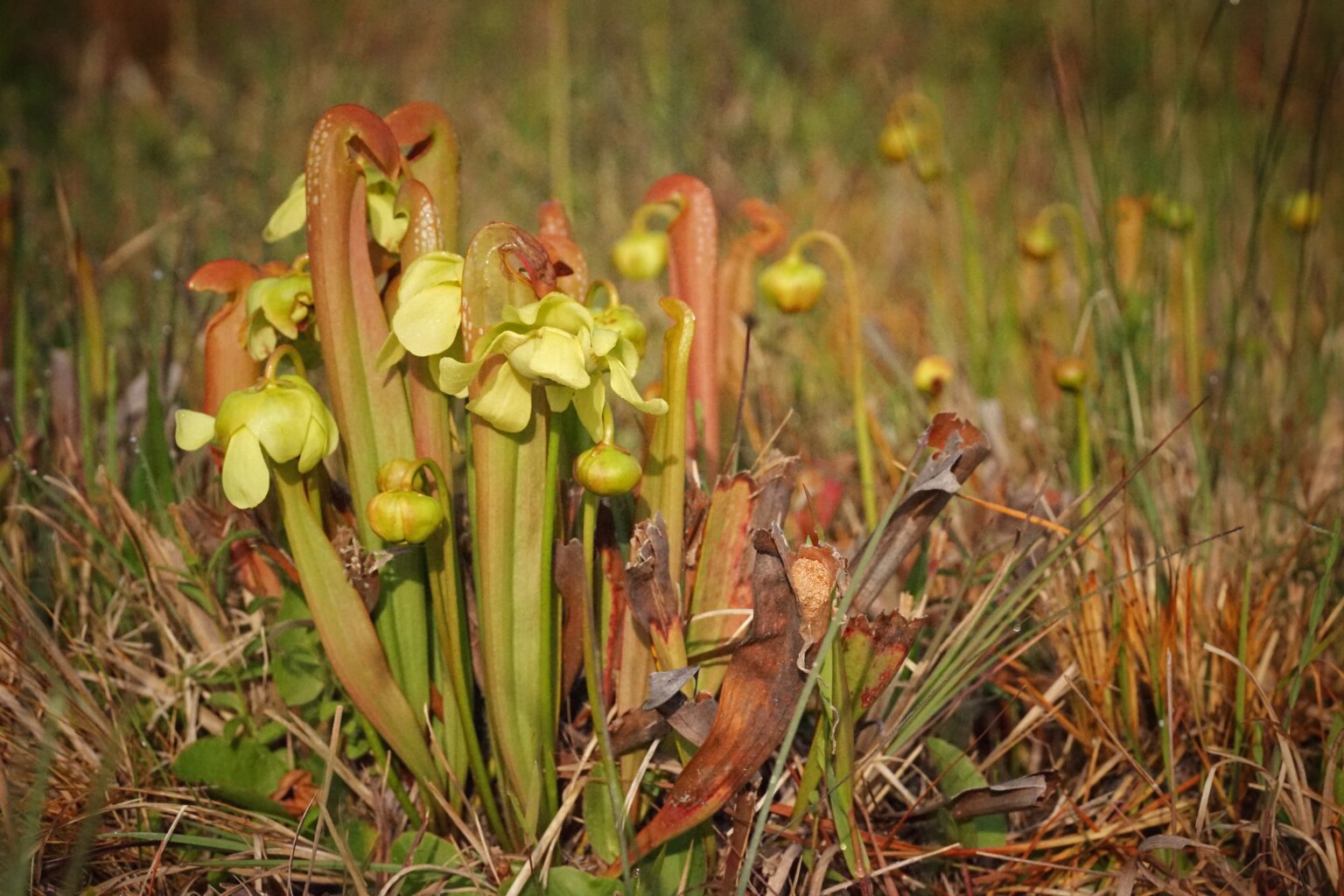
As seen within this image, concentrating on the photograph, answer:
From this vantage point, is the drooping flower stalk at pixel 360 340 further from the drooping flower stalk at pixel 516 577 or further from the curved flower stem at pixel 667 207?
the curved flower stem at pixel 667 207

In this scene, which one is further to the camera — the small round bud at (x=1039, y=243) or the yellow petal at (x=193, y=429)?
the small round bud at (x=1039, y=243)

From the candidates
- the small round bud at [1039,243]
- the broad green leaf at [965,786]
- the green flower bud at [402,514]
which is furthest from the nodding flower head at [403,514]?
the small round bud at [1039,243]

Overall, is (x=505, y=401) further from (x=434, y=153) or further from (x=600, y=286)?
(x=434, y=153)

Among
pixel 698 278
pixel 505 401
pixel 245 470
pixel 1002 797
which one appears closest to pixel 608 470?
pixel 505 401

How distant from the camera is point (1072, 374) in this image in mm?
1507

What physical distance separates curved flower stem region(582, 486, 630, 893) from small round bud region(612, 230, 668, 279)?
1.91 feet

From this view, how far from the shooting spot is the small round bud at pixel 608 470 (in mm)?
899

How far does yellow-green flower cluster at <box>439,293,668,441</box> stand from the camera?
85 centimetres

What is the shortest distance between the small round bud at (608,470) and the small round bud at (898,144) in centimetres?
142

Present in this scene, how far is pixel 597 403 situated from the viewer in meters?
0.92

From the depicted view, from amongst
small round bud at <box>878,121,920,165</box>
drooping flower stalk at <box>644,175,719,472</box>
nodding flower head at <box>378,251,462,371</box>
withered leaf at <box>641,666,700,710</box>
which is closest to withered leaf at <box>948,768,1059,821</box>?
withered leaf at <box>641,666,700,710</box>

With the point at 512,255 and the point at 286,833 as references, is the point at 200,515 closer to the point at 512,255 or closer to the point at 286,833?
the point at 286,833

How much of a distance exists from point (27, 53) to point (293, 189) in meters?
4.46

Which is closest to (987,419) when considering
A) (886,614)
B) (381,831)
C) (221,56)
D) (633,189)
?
(886,614)
